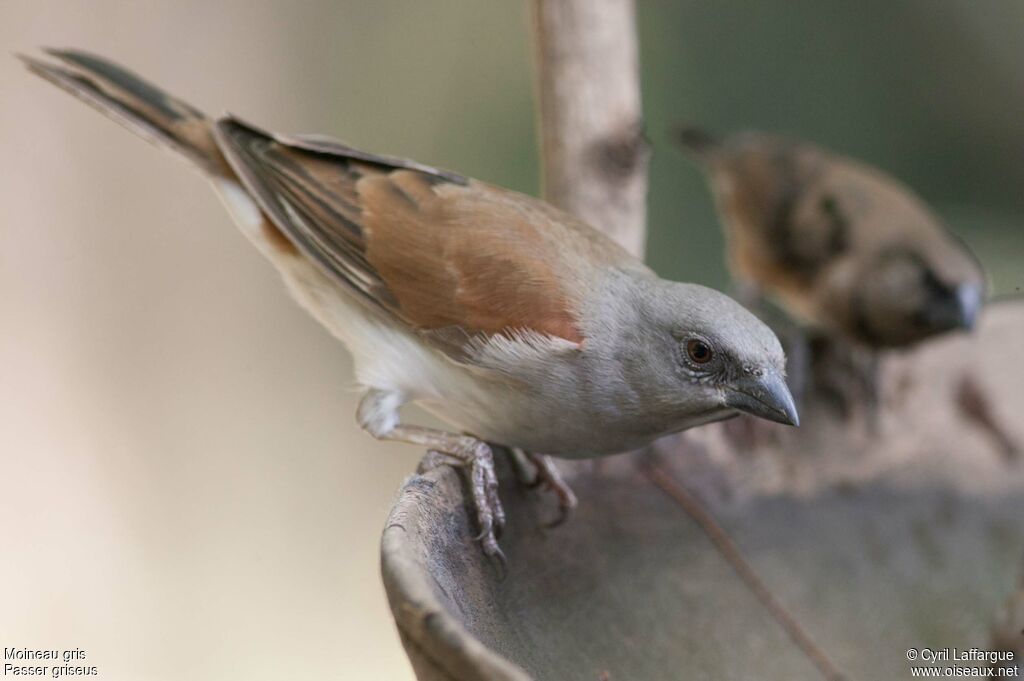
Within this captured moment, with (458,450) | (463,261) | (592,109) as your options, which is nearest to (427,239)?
(463,261)

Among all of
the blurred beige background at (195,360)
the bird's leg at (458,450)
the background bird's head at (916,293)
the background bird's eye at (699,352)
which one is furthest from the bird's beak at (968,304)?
the blurred beige background at (195,360)

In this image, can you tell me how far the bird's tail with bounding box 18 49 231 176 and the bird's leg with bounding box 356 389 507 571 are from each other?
792 millimetres

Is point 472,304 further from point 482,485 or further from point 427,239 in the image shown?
point 482,485

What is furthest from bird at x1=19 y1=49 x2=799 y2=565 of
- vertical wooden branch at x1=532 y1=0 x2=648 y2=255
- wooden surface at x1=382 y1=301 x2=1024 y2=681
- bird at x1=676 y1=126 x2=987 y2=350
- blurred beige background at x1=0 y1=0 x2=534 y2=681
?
bird at x1=676 y1=126 x2=987 y2=350

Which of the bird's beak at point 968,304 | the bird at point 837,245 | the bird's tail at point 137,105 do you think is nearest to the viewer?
the bird's tail at point 137,105

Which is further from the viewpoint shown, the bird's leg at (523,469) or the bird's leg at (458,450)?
the bird's leg at (523,469)

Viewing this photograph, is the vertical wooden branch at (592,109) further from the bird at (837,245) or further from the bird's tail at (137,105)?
the bird at (837,245)

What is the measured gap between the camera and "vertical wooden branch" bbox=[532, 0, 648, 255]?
3236 mm

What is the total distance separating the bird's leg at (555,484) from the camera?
267 cm

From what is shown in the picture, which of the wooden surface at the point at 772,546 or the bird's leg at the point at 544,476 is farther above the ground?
the bird's leg at the point at 544,476

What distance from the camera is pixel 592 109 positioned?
327 cm

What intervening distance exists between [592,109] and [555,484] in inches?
46.5

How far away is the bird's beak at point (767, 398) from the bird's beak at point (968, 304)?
5.60 ft

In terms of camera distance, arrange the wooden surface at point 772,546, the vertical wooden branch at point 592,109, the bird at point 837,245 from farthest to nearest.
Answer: the bird at point 837,245 → the vertical wooden branch at point 592,109 → the wooden surface at point 772,546
